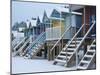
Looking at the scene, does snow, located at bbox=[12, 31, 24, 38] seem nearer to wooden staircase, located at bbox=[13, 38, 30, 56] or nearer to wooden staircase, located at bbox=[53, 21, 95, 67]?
wooden staircase, located at bbox=[13, 38, 30, 56]

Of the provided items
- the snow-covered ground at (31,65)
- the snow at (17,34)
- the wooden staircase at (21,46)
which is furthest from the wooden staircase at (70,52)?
the snow at (17,34)

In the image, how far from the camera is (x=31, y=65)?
2.59 m

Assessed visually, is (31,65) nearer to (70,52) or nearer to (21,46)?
(21,46)

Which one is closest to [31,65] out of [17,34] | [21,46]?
[21,46]

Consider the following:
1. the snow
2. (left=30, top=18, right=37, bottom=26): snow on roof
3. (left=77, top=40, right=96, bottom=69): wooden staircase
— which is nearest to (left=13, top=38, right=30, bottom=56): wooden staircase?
Answer: the snow

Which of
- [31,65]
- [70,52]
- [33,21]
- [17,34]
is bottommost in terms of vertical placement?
[31,65]

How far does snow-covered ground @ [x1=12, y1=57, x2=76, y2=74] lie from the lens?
2.52 meters

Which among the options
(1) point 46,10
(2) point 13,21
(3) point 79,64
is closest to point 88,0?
(1) point 46,10

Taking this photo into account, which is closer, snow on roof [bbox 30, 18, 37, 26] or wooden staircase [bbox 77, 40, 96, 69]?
snow on roof [bbox 30, 18, 37, 26]

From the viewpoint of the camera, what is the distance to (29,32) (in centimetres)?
261

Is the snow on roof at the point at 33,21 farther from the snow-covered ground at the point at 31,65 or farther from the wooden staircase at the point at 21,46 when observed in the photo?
the snow-covered ground at the point at 31,65

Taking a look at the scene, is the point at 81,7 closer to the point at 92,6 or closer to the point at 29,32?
the point at 92,6

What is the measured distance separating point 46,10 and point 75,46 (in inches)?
26.1

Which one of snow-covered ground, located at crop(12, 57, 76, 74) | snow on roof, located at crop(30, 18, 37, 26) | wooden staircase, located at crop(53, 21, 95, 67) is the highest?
snow on roof, located at crop(30, 18, 37, 26)
